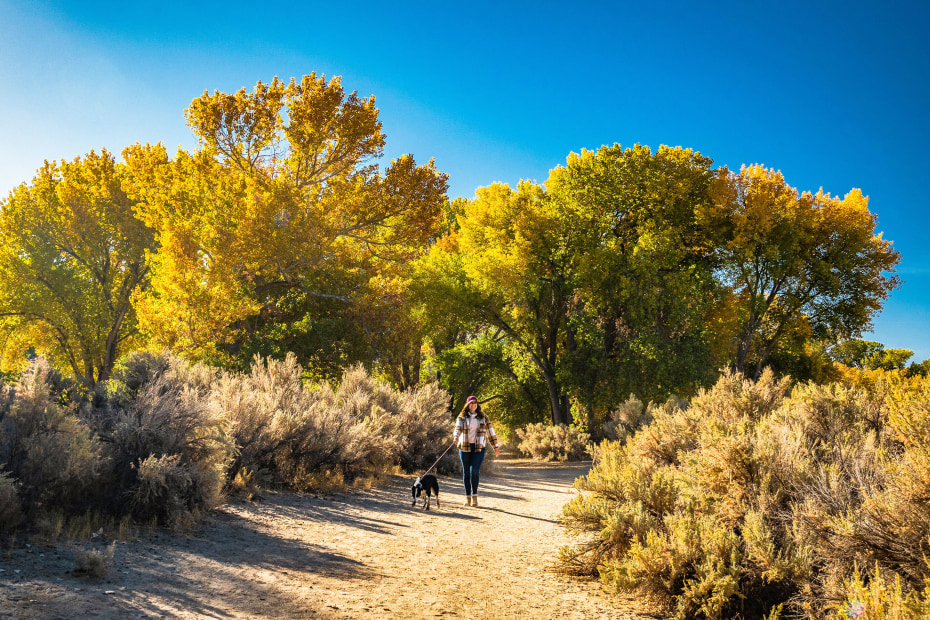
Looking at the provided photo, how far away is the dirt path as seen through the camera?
147 inches

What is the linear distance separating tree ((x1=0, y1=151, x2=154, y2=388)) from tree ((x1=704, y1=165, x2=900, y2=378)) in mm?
25852

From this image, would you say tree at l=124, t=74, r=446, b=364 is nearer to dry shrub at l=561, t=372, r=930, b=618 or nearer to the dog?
the dog

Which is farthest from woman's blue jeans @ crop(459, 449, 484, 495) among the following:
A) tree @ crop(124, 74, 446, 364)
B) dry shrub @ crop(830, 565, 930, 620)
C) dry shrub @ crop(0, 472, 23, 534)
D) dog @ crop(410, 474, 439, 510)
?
tree @ crop(124, 74, 446, 364)

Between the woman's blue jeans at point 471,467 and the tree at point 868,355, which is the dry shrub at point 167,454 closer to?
the woman's blue jeans at point 471,467

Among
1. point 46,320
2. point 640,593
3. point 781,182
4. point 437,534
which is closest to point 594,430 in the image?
point 781,182

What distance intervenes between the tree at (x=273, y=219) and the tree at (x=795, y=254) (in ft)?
42.2

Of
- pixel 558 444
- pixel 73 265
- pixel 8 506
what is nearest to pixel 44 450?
pixel 8 506

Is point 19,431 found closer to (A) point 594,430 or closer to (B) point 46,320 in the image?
(A) point 594,430

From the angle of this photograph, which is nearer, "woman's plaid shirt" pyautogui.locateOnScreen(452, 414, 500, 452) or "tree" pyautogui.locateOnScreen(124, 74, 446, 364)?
"woman's plaid shirt" pyautogui.locateOnScreen(452, 414, 500, 452)

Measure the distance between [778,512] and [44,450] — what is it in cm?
600

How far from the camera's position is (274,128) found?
66.2ft

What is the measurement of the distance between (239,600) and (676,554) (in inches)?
124

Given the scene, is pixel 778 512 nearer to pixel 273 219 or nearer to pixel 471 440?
pixel 471 440

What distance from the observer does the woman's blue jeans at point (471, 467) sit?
30.3ft
